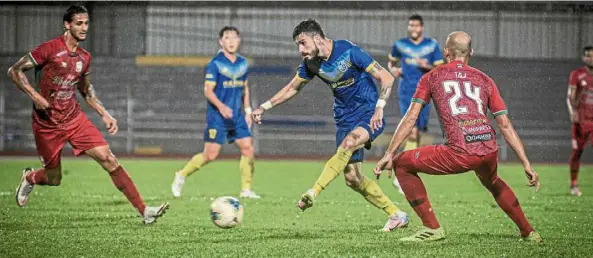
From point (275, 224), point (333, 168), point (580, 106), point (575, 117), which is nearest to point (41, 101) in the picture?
point (275, 224)

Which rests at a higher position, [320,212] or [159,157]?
[320,212]

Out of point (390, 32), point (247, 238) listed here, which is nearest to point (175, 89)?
point (390, 32)

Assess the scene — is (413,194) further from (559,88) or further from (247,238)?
(559,88)

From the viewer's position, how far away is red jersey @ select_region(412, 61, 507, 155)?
8.42 metres

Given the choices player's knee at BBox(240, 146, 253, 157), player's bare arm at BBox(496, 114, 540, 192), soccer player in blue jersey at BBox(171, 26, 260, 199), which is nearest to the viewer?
player's bare arm at BBox(496, 114, 540, 192)

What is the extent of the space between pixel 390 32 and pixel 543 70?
4.44 metres

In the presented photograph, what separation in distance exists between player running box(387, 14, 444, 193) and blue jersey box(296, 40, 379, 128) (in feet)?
18.8

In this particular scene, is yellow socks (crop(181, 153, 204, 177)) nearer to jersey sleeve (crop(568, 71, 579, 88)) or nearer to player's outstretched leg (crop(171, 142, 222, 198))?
player's outstretched leg (crop(171, 142, 222, 198))

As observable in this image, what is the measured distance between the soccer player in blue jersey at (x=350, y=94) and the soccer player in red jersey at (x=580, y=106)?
591 cm

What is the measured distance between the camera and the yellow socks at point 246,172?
570 inches

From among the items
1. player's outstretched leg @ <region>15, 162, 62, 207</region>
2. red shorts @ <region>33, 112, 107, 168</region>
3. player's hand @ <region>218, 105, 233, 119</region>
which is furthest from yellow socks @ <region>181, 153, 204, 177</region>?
red shorts @ <region>33, 112, 107, 168</region>

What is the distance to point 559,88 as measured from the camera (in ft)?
98.1

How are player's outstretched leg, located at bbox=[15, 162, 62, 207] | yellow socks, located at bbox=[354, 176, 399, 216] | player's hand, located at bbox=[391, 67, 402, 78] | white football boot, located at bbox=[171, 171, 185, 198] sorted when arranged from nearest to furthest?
yellow socks, located at bbox=[354, 176, 399, 216] → player's outstretched leg, located at bbox=[15, 162, 62, 207] → white football boot, located at bbox=[171, 171, 185, 198] → player's hand, located at bbox=[391, 67, 402, 78]

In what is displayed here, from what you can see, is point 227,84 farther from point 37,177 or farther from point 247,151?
point 37,177
